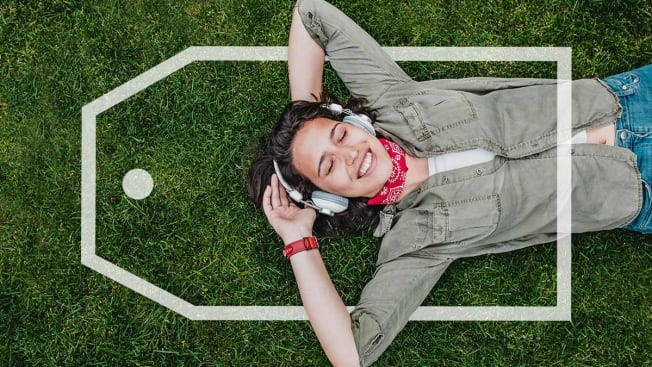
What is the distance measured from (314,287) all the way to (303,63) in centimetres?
121

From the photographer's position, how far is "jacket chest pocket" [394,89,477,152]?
124 inches

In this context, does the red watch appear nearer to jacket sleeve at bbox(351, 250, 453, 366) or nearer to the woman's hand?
the woman's hand

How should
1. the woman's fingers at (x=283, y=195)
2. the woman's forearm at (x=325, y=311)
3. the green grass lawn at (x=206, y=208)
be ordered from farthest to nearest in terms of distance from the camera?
the green grass lawn at (x=206, y=208)
the woman's fingers at (x=283, y=195)
the woman's forearm at (x=325, y=311)

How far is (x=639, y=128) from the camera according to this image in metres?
3.19

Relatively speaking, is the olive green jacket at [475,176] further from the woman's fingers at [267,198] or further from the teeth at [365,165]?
the woman's fingers at [267,198]

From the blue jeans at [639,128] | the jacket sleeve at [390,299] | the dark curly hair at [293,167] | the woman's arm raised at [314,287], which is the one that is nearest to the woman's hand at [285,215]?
the woman's arm raised at [314,287]

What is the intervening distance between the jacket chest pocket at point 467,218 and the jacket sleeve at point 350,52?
2.36ft

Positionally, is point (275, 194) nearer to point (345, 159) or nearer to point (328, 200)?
point (328, 200)

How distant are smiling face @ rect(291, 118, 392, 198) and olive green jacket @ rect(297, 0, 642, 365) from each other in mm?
325

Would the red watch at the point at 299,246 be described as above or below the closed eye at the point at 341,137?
below

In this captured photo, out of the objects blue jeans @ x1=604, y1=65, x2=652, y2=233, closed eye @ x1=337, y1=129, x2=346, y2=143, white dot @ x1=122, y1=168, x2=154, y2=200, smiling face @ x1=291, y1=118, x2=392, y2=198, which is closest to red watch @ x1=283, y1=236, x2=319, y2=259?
smiling face @ x1=291, y1=118, x2=392, y2=198

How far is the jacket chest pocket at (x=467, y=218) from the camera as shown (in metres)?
3.14

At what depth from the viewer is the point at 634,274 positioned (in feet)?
12.0

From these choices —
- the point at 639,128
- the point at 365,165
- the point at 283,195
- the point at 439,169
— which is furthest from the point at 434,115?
the point at 639,128
